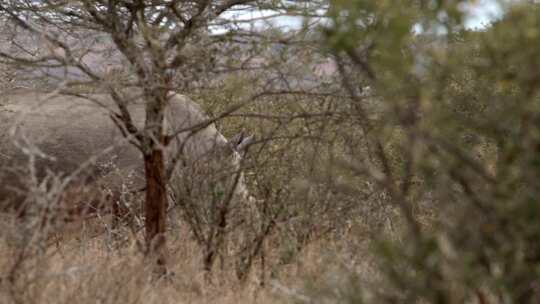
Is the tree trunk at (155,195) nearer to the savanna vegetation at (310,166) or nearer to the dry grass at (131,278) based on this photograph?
the savanna vegetation at (310,166)

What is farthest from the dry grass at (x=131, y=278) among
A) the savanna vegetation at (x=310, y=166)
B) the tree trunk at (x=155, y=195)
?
the tree trunk at (x=155, y=195)

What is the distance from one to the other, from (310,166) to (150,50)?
168cm

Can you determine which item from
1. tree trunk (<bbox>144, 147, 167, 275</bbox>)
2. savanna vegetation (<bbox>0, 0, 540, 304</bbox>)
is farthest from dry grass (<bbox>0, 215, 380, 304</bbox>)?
tree trunk (<bbox>144, 147, 167, 275</bbox>)

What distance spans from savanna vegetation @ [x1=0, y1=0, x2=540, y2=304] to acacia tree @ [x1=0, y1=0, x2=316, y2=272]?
2 centimetres

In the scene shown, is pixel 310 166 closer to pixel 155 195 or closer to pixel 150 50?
pixel 155 195

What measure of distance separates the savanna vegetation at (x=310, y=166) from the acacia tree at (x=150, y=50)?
0.07 ft

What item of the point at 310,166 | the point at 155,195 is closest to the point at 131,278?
the point at 155,195

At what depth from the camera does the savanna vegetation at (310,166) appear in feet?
11.2

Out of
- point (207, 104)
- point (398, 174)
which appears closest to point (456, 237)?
point (207, 104)

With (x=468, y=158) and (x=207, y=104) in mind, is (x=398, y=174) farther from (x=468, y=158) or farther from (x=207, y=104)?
(x=468, y=158)

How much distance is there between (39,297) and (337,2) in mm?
2506

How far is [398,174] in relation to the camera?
12.6 meters

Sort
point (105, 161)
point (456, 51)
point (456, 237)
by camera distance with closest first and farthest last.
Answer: point (456, 237), point (456, 51), point (105, 161)

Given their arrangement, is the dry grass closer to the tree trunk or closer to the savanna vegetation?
the savanna vegetation
